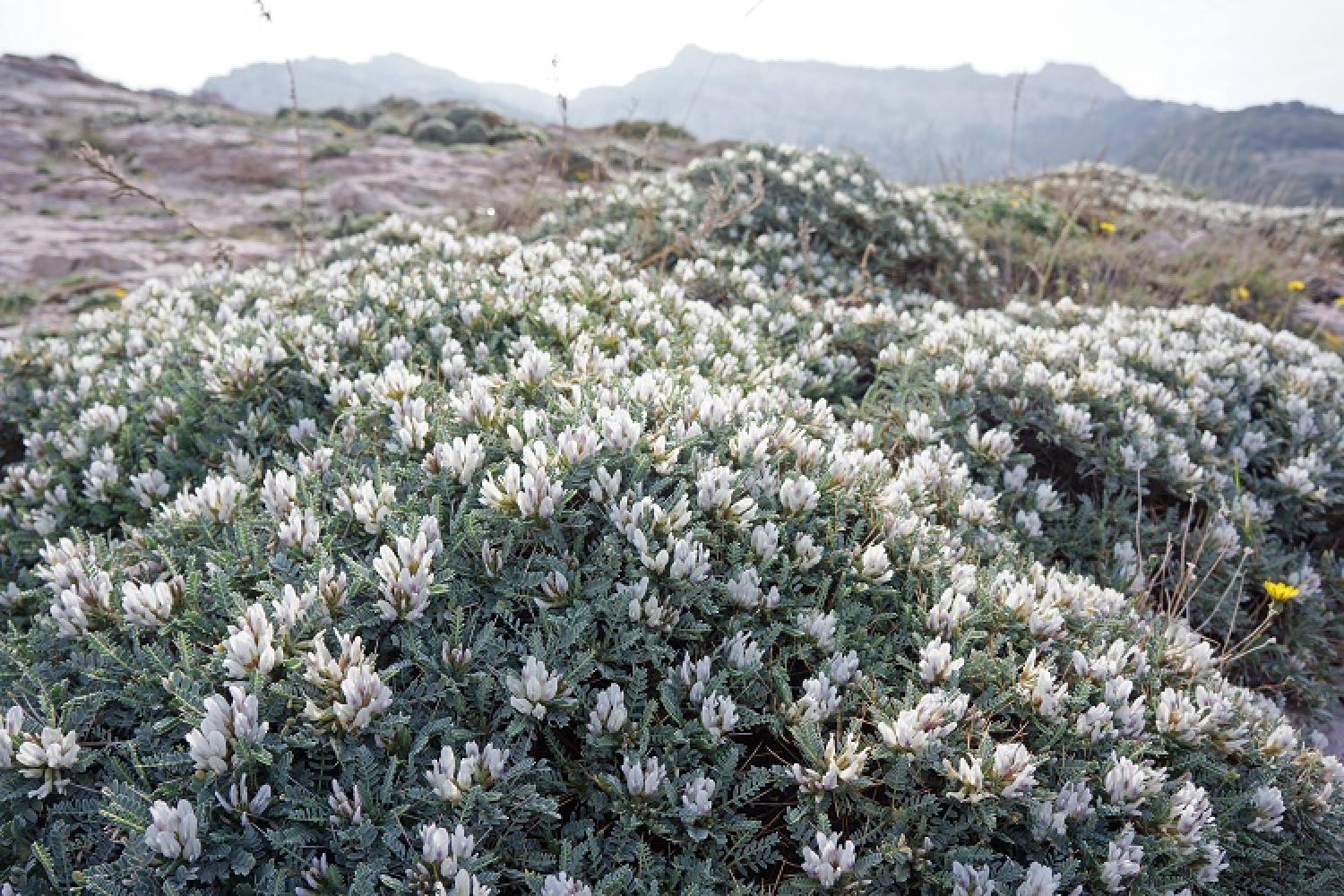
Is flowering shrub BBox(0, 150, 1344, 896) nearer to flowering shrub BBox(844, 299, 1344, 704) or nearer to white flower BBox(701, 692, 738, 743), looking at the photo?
white flower BBox(701, 692, 738, 743)

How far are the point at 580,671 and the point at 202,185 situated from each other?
47.1 feet

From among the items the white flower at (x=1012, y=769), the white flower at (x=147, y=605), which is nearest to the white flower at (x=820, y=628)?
the white flower at (x=1012, y=769)

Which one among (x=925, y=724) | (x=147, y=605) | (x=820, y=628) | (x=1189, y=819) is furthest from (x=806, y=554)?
(x=147, y=605)

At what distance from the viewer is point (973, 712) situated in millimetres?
2428

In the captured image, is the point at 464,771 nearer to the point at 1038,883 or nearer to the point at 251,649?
the point at 251,649

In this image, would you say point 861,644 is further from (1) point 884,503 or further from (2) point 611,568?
(2) point 611,568

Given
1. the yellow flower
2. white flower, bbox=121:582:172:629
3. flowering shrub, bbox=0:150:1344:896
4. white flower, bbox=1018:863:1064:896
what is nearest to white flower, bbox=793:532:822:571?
flowering shrub, bbox=0:150:1344:896

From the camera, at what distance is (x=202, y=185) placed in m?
13.2

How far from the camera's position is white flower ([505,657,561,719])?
85.8 inches

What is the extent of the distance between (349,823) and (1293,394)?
599 cm

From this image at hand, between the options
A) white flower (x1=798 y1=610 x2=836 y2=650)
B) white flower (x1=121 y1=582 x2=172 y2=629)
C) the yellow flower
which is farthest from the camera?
the yellow flower

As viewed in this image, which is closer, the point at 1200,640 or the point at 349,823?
the point at 349,823

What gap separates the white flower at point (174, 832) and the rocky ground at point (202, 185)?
5638mm

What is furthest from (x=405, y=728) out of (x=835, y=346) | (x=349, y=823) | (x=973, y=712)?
(x=835, y=346)
